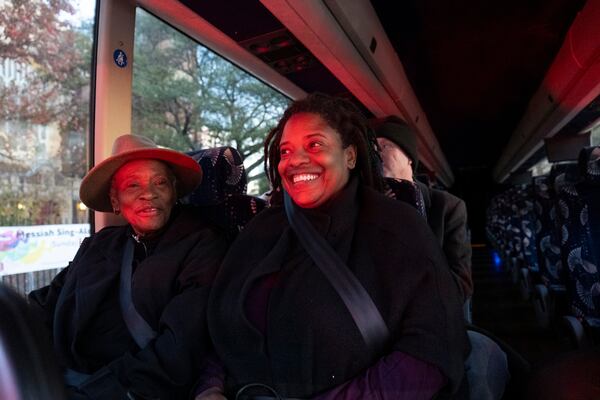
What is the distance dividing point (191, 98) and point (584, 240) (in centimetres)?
254

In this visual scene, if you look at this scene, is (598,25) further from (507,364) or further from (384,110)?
(507,364)

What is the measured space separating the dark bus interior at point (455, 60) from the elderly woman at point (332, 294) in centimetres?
118

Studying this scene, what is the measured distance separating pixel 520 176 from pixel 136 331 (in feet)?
49.2

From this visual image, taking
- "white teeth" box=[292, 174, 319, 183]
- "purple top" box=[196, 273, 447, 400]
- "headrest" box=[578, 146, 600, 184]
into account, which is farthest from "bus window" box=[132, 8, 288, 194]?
"headrest" box=[578, 146, 600, 184]

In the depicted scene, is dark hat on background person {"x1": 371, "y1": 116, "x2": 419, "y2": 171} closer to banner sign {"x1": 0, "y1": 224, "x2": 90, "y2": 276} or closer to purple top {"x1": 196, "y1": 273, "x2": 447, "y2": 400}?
purple top {"x1": 196, "y1": 273, "x2": 447, "y2": 400}

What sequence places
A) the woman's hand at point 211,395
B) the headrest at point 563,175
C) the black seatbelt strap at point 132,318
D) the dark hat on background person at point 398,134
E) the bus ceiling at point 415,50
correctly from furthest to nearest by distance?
1. the headrest at point 563,175
2. the bus ceiling at point 415,50
3. the dark hat on background person at point 398,134
4. the black seatbelt strap at point 132,318
5. the woman's hand at point 211,395

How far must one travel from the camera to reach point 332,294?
55.9 inches

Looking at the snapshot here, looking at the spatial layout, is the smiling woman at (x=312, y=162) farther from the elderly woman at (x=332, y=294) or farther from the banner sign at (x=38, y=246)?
the banner sign at (x=38, y=246)

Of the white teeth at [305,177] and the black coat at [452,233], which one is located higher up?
the white teeth at [305,177]

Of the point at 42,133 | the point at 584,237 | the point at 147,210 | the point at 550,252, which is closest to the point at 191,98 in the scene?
the point at 42,133

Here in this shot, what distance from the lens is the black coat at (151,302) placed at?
5.55 ft

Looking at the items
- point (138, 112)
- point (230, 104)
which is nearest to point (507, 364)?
point (138, 112)

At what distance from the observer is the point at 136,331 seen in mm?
1862

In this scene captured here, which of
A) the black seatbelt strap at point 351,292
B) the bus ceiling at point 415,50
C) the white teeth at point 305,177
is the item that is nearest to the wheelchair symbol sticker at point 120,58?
the bus ceiling at point 415,50
